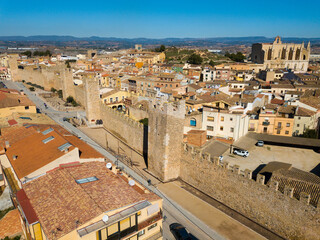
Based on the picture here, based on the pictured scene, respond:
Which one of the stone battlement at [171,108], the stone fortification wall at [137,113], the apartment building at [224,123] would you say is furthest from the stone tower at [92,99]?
the stone battlement at [171,108]

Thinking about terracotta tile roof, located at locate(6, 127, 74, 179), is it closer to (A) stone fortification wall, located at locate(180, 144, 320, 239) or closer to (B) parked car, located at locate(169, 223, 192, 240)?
(B) parked car, located at locate(169, 223, 192, 240)

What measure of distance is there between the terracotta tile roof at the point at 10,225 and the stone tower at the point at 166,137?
839cm

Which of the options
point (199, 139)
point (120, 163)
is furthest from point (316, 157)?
point (120, 163)

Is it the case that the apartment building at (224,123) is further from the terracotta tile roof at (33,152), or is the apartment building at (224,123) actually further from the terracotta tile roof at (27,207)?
the terracotta tile roof at (27,207)

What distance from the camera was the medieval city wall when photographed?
2092 centimetres

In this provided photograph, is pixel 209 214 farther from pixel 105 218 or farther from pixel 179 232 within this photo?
pixel 105 218

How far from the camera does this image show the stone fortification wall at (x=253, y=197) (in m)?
10.8

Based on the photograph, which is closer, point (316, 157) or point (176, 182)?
point (176, 182)

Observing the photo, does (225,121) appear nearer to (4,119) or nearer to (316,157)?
(316,157)

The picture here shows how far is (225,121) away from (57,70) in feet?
126

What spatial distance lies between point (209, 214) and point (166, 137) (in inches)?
198

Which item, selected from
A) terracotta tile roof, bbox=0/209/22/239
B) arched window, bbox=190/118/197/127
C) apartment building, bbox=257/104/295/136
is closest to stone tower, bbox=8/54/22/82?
arched window, bbox=190/118/197/127

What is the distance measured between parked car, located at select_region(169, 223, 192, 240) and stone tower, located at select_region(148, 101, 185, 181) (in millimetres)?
4357

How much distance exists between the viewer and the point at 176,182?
653 inches
